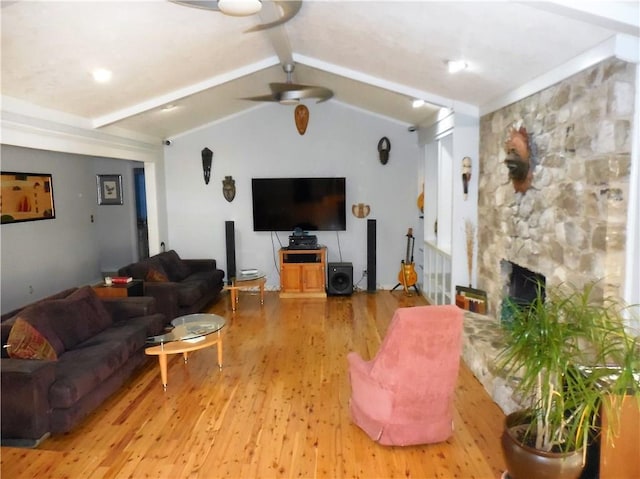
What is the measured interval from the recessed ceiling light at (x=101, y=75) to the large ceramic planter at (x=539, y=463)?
13.1ft

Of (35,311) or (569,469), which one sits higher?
(35,311)

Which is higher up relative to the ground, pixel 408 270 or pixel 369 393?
pixel 408 270

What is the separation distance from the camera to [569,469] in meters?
2.29

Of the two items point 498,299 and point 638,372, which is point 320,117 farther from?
point 638,372

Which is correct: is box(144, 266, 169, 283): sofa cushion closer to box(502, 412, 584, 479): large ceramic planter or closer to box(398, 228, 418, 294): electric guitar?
box(398, 228, 418, 294): electric guitar

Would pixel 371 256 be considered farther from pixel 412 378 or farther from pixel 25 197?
pixel 25 197

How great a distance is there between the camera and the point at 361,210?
7598 mm

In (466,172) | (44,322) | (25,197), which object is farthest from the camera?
(25,197)

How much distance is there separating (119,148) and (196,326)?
9.26ft

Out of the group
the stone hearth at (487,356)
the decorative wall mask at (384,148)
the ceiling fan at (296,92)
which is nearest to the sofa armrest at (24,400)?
the ceiling fan at (296,92)

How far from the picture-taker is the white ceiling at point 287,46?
9.27ft

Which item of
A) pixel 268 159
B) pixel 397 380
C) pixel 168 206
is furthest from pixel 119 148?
pixel 397 380

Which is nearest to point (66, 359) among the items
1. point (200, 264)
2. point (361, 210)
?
point (200, 264)

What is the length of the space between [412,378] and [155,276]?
13.5 ft
